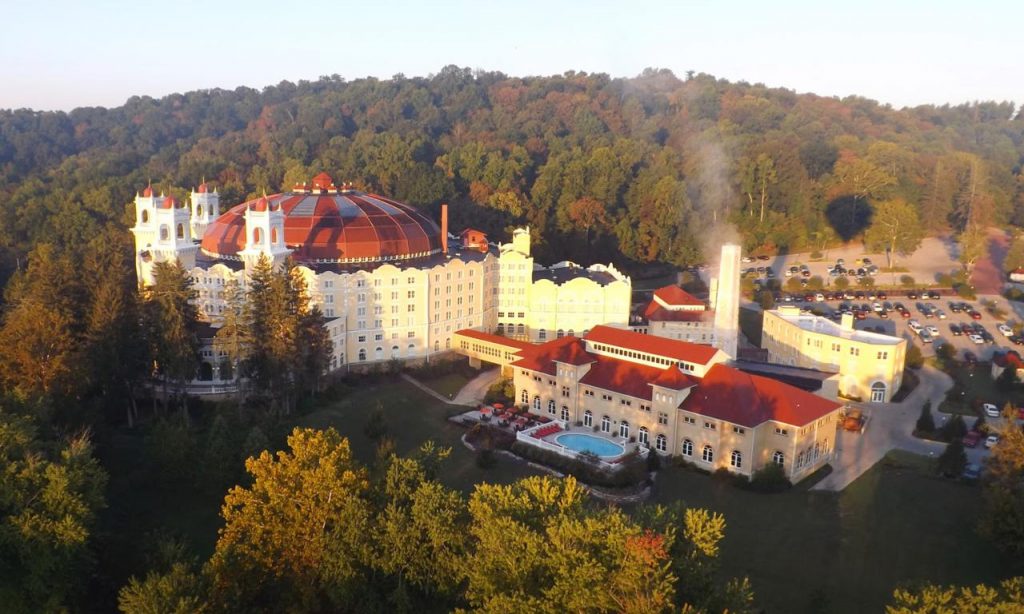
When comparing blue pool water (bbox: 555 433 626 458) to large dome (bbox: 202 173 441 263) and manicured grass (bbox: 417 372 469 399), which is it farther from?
large dome (bbox: 202 173 441 263)

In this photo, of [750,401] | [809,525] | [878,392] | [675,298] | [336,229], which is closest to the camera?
[809,525]

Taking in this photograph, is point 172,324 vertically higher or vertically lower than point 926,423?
higher

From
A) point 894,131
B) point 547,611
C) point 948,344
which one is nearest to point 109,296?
point 547,611

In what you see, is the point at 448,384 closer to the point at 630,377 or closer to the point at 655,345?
the point at 630,377

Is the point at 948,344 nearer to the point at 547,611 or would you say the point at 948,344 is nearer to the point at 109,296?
the point at 547,611

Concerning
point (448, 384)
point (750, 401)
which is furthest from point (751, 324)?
point (750, 401)

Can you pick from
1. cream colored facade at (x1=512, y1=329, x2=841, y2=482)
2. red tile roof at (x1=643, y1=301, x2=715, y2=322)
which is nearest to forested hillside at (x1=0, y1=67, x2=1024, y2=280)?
red tile roof at (x1=643, y1=301, x2=715, y2=322)
